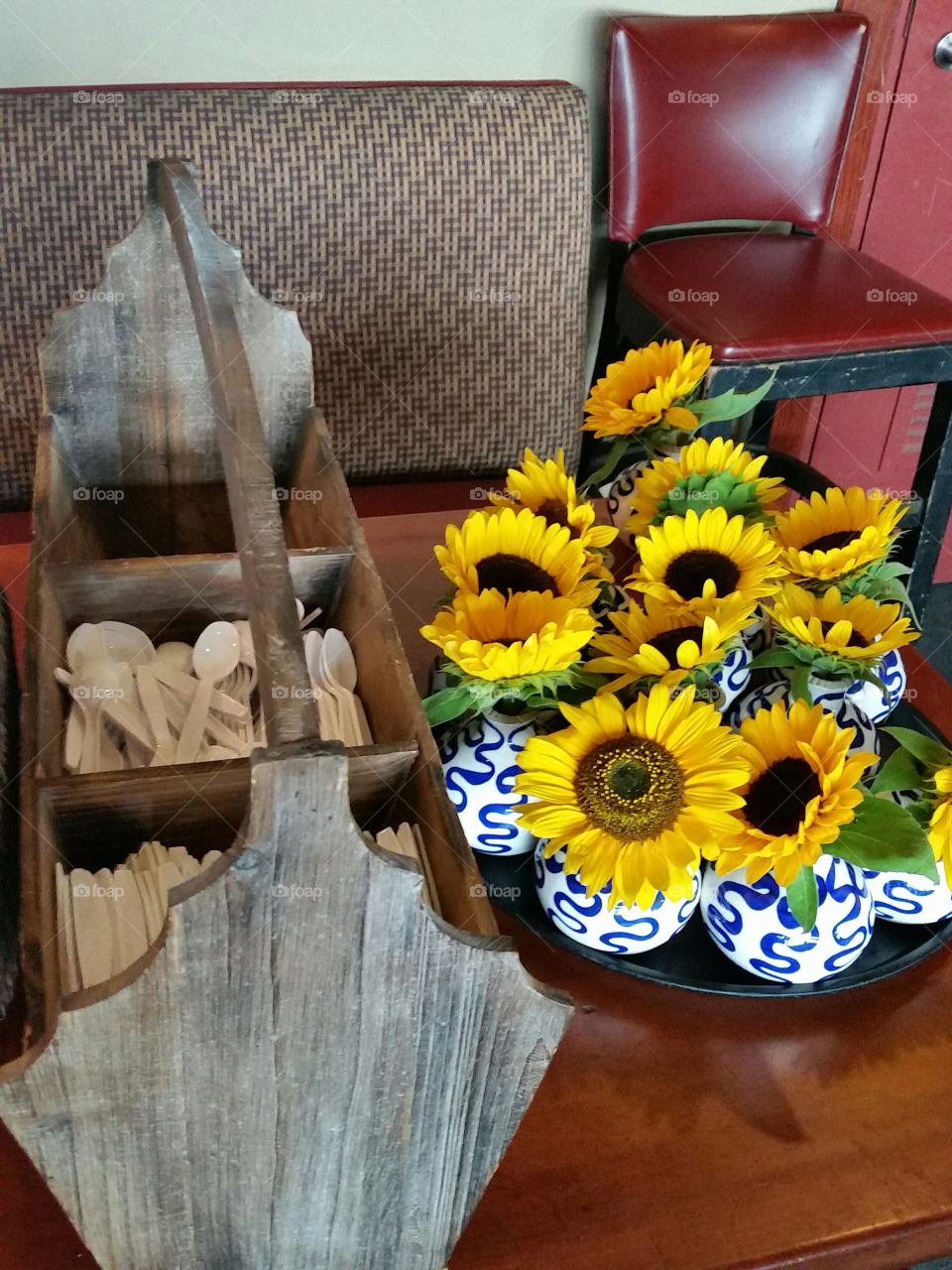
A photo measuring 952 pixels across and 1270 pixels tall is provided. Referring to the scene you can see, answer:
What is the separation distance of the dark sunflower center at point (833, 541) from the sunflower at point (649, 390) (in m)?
0.14

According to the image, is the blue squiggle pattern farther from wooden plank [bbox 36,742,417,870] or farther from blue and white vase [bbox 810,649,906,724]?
blue and white vase [bbox 810,649,906,724]

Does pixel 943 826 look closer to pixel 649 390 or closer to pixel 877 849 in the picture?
pixel 877 849

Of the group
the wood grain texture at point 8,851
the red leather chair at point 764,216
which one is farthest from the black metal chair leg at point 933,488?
the wood grain texture at point 8,851

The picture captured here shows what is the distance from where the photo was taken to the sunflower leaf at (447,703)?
2.34 ft

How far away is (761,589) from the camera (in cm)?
70

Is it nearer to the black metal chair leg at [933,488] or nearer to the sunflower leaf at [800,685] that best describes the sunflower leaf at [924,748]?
the sunflower leaf at [800,685]

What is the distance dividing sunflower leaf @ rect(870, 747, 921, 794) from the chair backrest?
4.79 ft

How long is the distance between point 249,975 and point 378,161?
4.64ft

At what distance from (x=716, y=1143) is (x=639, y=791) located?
0.22 m

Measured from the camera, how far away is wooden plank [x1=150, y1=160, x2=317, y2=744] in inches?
17.8

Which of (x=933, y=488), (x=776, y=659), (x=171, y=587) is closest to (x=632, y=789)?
A: (x=776, y=659)

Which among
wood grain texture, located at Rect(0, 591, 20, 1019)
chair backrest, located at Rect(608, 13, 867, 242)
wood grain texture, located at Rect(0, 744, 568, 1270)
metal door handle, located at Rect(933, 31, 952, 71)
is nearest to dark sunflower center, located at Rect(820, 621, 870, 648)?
wood grain texture, located at Rect(0, 744, 568, 1270)

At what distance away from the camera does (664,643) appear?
0.70 metres

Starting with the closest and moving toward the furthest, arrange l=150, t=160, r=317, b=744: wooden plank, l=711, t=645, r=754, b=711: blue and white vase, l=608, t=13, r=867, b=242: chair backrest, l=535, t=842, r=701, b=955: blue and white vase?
1. l=150, t=160, r=317, b=744: wooden plank
2. l=535, t=842, r=701, b=955: blue and white vase
3. l=711, t=645, r=754, b=711: blue and white vase
4. l=608, t=13, r=867, b=242: chair backrest
